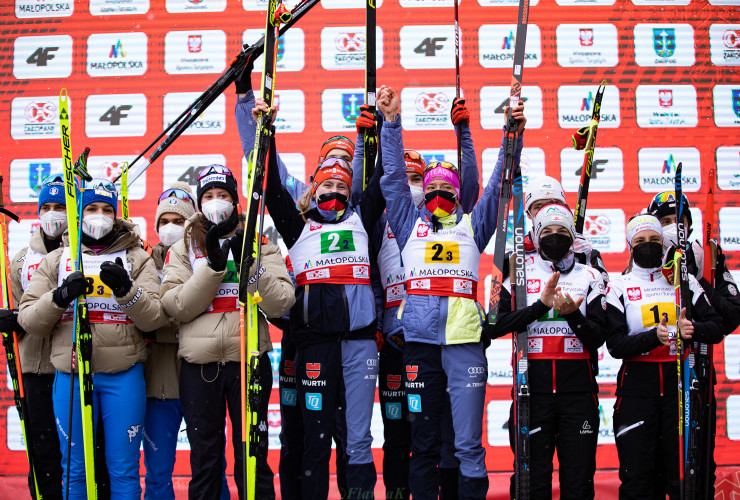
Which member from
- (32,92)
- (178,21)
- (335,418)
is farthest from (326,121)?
(335,418)

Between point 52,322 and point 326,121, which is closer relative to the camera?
point 52,322

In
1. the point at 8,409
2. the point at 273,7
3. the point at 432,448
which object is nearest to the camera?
the point at 273,7

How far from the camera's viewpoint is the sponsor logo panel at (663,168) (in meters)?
5.89

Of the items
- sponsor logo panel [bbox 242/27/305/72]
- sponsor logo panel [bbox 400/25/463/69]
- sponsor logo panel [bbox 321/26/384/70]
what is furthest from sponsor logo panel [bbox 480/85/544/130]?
sponsor logo panel [bbox 242/27/305/72]

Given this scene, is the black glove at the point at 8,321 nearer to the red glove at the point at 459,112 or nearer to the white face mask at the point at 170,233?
the white face mask at the point at 170,233

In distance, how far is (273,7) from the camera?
3266 mm

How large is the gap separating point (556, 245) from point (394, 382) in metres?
1.25

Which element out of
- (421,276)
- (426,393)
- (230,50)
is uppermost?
(230,50)

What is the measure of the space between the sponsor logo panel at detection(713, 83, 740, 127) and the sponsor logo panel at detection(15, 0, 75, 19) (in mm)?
5815

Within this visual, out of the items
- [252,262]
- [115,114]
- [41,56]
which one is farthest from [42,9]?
[252,262]

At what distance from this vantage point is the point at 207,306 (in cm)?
357

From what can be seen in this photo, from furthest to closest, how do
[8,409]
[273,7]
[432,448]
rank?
[8,409] < [432,448] < [273,7]

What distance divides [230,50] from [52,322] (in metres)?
3.29

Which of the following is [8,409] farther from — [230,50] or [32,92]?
[230,50]
